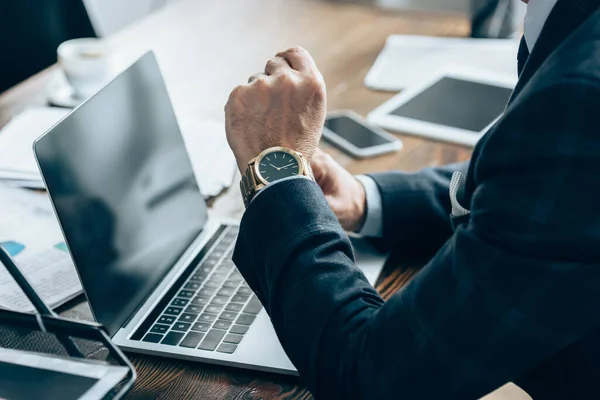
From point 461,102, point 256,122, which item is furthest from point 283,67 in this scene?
point 461,102

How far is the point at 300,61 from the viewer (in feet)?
2.76

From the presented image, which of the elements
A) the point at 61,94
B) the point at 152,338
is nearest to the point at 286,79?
the point at 152,338

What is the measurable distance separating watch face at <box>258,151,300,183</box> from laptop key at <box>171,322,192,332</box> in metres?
0.20

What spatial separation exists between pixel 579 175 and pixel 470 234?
99 millimetres

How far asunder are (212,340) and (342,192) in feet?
1.00

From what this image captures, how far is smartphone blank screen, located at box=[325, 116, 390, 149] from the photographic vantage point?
1.21m

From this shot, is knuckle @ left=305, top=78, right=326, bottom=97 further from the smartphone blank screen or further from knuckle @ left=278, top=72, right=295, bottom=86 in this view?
the smartphone blank screen

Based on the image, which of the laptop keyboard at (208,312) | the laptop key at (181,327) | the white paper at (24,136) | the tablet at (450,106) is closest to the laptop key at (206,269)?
the laptop keyboard at (208,312)

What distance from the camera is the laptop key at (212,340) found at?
0.75 m

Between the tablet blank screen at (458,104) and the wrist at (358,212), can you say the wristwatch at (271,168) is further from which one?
the tablet blank screen at (458,104)

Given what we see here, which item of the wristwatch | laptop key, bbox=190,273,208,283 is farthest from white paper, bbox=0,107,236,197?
the wristwatch

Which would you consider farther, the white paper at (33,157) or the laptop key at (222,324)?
the white paper at (33,157)

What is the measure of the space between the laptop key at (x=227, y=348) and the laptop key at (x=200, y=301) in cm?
8

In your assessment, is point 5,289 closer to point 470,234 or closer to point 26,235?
point 26,235
